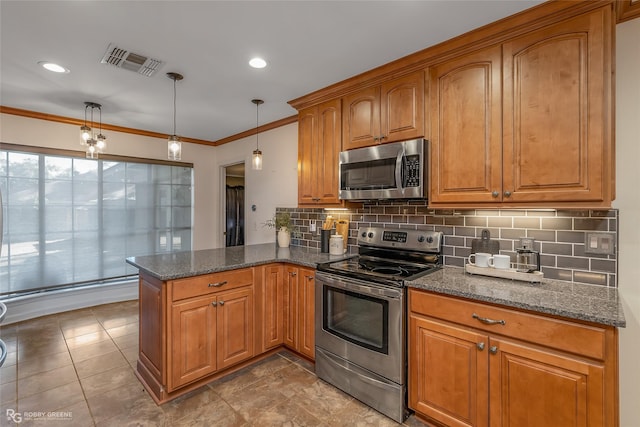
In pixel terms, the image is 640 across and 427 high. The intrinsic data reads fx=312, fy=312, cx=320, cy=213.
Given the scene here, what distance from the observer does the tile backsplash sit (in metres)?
1.79

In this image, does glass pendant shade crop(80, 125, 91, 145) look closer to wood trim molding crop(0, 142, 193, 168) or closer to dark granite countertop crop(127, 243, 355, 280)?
wood trim molding crop(0, 142, 193, 168)

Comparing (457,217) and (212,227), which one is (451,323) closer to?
(457,217)

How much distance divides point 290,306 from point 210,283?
0.76 metres

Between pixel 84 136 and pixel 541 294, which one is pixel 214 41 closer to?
pixel 84 136

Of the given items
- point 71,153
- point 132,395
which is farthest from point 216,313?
point 71,153

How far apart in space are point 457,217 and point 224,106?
8.51ft

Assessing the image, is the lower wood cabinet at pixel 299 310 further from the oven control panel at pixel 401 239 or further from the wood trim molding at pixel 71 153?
the wood trim molding at pixel 71 153

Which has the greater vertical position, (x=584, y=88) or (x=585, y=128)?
(x=584, y=88)

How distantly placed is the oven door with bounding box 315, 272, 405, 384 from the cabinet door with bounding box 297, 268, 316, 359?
0.14 meters

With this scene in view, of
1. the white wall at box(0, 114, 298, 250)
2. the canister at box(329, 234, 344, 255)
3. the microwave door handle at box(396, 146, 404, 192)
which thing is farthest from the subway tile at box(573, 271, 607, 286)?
the white wall at box(0, 114, 298, 250)

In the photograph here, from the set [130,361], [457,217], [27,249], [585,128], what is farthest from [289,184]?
[27,249]

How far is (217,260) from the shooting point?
258 cm

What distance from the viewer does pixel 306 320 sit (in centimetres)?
260

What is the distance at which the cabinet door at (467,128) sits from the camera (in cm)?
192
